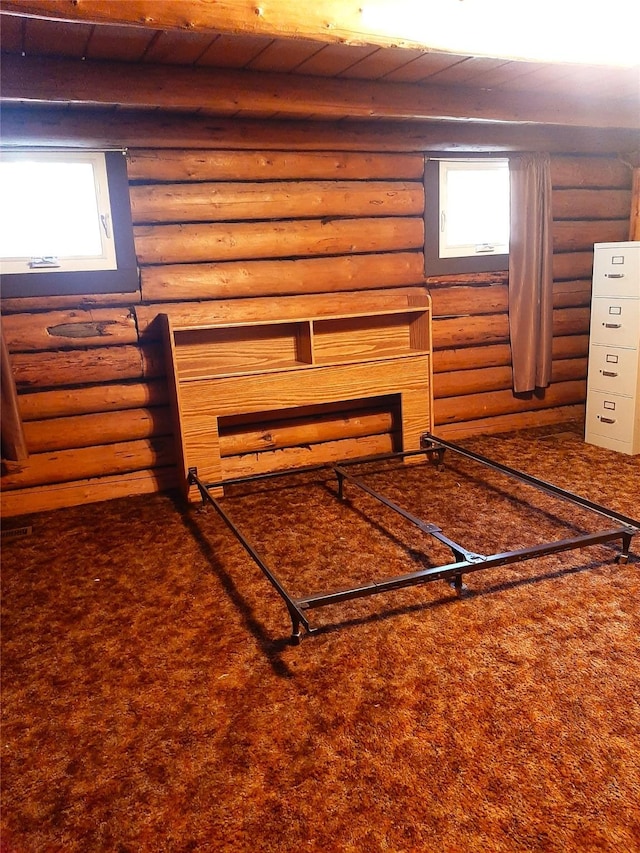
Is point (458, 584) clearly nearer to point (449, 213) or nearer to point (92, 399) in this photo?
point (92, 399)

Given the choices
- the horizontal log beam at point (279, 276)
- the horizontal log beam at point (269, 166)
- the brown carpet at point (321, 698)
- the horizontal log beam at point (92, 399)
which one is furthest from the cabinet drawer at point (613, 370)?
the horizontal log beam at point (92, 399)

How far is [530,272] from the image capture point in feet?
16.3

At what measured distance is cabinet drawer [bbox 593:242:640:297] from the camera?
429 centimetres

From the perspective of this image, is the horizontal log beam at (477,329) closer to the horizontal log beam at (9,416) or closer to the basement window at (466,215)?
the basement window at (466,215)

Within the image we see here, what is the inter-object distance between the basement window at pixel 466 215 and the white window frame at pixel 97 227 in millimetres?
2223

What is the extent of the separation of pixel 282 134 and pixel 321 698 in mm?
3442

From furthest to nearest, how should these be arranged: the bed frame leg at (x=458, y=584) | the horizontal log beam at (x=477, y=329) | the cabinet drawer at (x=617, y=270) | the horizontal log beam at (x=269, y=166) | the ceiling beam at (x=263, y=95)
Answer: the horizontal log beam at (x=477, y=329)
the cabinet drawer at (x=617, y=270)
the horizontal log beam at (x=269, y=166)
the ceiling beam at (x=263, y=95)
the bed frame leg at (x=458, y=584)

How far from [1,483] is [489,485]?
3003 mm

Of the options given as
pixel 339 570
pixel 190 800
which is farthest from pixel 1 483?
pixel 190 800

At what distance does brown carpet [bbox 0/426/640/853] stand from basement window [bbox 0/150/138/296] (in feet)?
5.17

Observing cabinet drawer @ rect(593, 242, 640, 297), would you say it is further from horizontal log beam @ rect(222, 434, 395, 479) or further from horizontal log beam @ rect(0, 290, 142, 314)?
horizontal log beam @ rect(0, 290, 142, 314)

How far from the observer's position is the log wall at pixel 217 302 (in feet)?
13.1

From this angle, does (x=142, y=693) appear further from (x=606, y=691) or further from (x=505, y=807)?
(x=606, y=691)

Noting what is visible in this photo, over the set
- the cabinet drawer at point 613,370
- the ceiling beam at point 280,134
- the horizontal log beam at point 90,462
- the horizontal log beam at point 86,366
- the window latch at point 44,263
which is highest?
the ceiling beam at point 280,134
